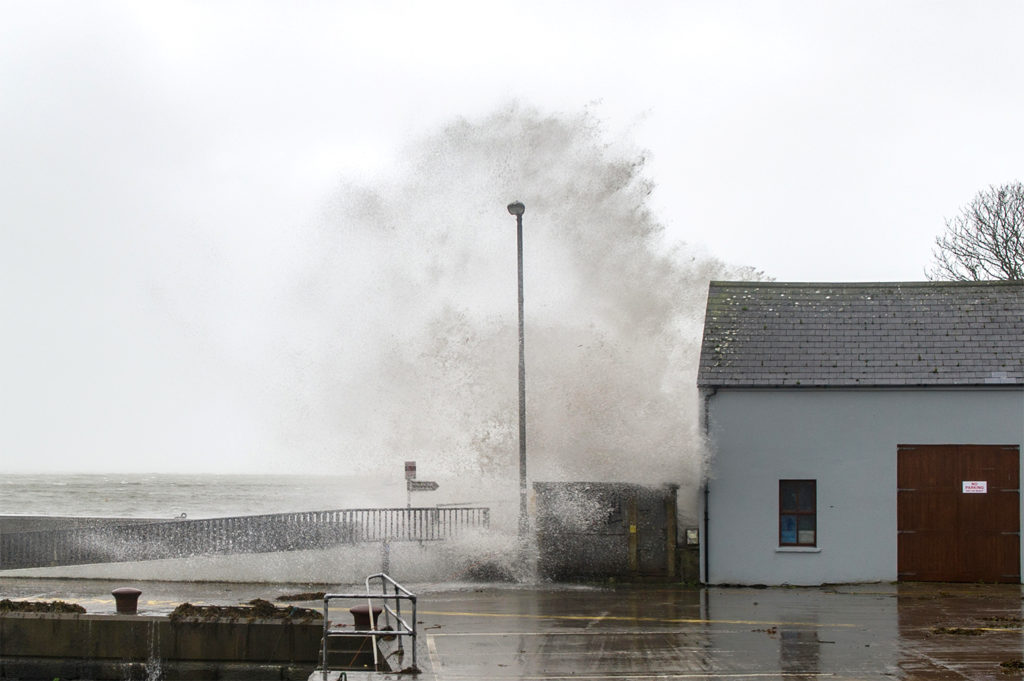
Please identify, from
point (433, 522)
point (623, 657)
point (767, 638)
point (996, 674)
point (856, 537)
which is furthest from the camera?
point (433, 522)

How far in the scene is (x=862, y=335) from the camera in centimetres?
2219

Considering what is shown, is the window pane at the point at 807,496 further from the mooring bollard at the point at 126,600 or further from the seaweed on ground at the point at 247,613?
the mooring bollard at the point at 126,600

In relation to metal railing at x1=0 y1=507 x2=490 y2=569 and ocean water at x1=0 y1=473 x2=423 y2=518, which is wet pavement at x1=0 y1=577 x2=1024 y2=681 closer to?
metal railing at x1=0 y1=507 x2=490 y2=569

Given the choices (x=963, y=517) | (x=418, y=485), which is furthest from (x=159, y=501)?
(x=963, y=517)

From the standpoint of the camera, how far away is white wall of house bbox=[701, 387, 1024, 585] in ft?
67.9

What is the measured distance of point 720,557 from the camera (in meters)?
20.8

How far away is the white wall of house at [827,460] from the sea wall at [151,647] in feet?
34.0

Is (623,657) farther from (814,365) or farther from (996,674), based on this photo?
(814,365)

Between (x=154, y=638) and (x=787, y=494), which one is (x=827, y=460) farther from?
(x=154, y=638)

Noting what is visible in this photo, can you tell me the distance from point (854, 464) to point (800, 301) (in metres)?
4.03

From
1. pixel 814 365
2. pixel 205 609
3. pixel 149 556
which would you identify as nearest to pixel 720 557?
pixel 814 365

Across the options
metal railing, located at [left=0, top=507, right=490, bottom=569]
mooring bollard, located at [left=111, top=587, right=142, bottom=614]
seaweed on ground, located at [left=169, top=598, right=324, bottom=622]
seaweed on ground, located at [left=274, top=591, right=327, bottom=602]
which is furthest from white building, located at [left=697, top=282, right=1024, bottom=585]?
mooring bollard, located at [left=111, top=587, right=142, bottom=614]

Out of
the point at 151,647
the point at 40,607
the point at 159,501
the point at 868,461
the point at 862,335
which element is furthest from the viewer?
the point at 159,501

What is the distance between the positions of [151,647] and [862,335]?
15.2 meters
